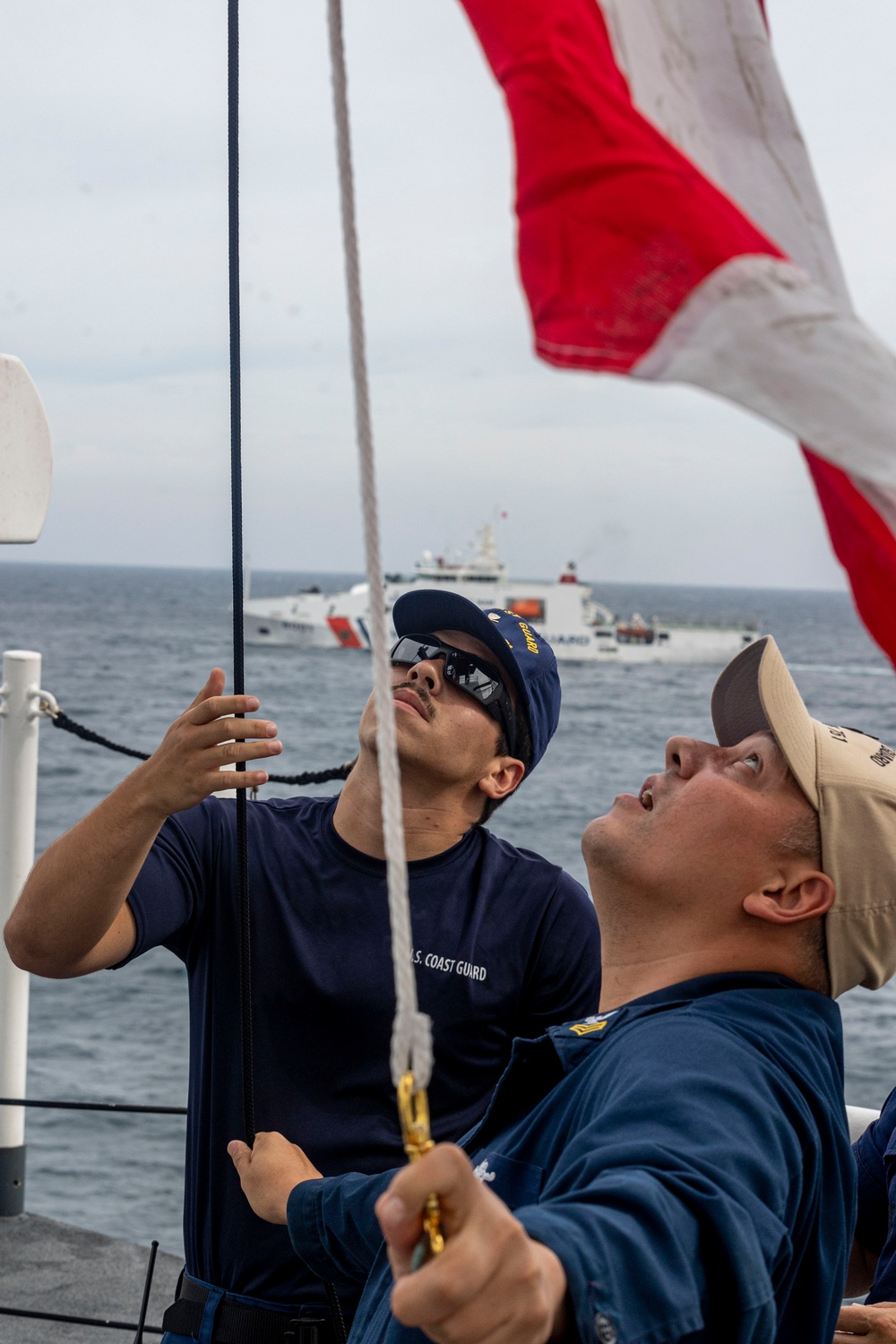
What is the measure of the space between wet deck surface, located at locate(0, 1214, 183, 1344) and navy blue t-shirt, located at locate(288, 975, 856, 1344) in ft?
8.26

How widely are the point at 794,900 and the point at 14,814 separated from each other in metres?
2.89

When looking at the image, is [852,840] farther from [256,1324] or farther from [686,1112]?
[256,1324]

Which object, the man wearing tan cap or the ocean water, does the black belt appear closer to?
the man wearing tan cap

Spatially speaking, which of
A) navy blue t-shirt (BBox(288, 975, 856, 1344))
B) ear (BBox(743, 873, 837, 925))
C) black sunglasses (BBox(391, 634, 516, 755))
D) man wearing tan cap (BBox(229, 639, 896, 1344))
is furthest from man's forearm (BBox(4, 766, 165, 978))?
ear (BBox(743, 873, 837, 925))

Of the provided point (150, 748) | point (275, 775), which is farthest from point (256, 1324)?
point (150, 748)

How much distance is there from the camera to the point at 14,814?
3.73 metres

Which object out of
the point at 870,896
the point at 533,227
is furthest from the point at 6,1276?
the point at 533,227

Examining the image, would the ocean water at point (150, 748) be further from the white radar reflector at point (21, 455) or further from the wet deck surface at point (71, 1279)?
the white radar reflector at point (21, 455)

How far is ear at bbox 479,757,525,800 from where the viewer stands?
217cm

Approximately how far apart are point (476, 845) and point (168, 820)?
50 centimetres

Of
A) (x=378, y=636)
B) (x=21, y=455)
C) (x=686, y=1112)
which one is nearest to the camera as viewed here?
(x=378, y=636)

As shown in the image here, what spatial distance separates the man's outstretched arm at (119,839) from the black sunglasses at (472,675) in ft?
1.72

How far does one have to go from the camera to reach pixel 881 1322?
1.59 m

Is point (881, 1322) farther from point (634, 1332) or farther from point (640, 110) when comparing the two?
point (640, 110)
